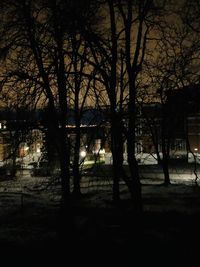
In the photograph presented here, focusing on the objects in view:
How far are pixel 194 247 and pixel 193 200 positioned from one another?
32.0ft

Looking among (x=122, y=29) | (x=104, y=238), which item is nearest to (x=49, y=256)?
(x=104, y=238)

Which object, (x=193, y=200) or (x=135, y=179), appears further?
(x=193, y=200)

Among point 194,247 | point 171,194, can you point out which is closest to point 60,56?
point 194,247

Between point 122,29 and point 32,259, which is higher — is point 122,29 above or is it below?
above

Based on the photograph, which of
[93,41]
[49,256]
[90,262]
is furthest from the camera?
[93,41]

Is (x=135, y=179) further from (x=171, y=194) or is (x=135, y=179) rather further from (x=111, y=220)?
(x=171, y=194)

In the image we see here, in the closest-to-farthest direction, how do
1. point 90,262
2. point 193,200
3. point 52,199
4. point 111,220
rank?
point 90,262 < point 111,220 < point 193,200 < point 52,199

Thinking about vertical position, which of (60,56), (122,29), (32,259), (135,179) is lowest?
(32,259)

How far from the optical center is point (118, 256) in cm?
984

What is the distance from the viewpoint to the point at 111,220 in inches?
585

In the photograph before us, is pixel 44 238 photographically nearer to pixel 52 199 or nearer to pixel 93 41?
pixel 93 41

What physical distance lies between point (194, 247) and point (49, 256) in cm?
393

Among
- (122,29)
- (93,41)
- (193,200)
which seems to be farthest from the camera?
(193,200)

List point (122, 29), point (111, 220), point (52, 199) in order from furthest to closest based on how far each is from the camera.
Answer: point (52, 199) → point (111, 220) → point (122, 29)
